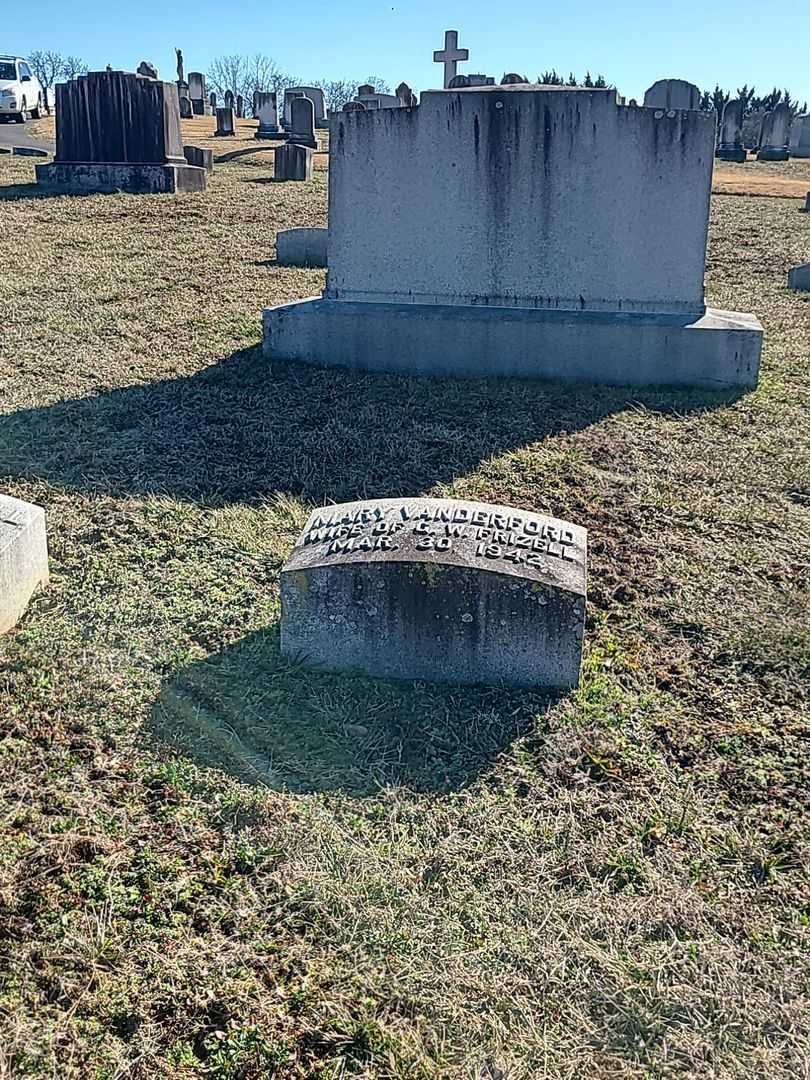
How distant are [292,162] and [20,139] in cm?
1196

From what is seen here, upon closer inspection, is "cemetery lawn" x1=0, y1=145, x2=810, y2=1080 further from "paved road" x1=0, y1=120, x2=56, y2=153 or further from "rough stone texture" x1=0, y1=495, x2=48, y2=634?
"paved road" x1=0, y1=120, x2=56, y2=153

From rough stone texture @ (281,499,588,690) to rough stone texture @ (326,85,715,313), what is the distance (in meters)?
4.22

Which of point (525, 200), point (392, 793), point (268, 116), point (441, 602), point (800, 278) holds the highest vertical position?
point (268, 116)

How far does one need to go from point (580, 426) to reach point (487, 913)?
4235 millimetres

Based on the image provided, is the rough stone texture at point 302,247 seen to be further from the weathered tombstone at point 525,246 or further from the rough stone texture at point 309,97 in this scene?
the rough stone texture at point 309,97

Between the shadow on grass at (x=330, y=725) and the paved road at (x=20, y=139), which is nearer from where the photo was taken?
the shadow on grass at (x=330, y=725)

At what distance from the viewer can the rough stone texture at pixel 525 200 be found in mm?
6836

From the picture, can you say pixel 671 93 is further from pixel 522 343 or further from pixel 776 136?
pixel 522 343

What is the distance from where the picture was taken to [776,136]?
27.4 metres

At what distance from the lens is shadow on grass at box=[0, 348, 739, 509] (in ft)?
17.2

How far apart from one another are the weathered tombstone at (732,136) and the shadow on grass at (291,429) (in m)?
23.5

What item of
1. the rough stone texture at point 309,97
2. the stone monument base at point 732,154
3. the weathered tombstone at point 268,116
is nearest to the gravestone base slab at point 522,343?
the weathered tombstone at point 268,116

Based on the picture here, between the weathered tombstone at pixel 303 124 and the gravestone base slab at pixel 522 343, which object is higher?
the weathered tombstone at pixel 303 124

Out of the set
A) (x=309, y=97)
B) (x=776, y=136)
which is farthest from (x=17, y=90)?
(x=776, y=136)
